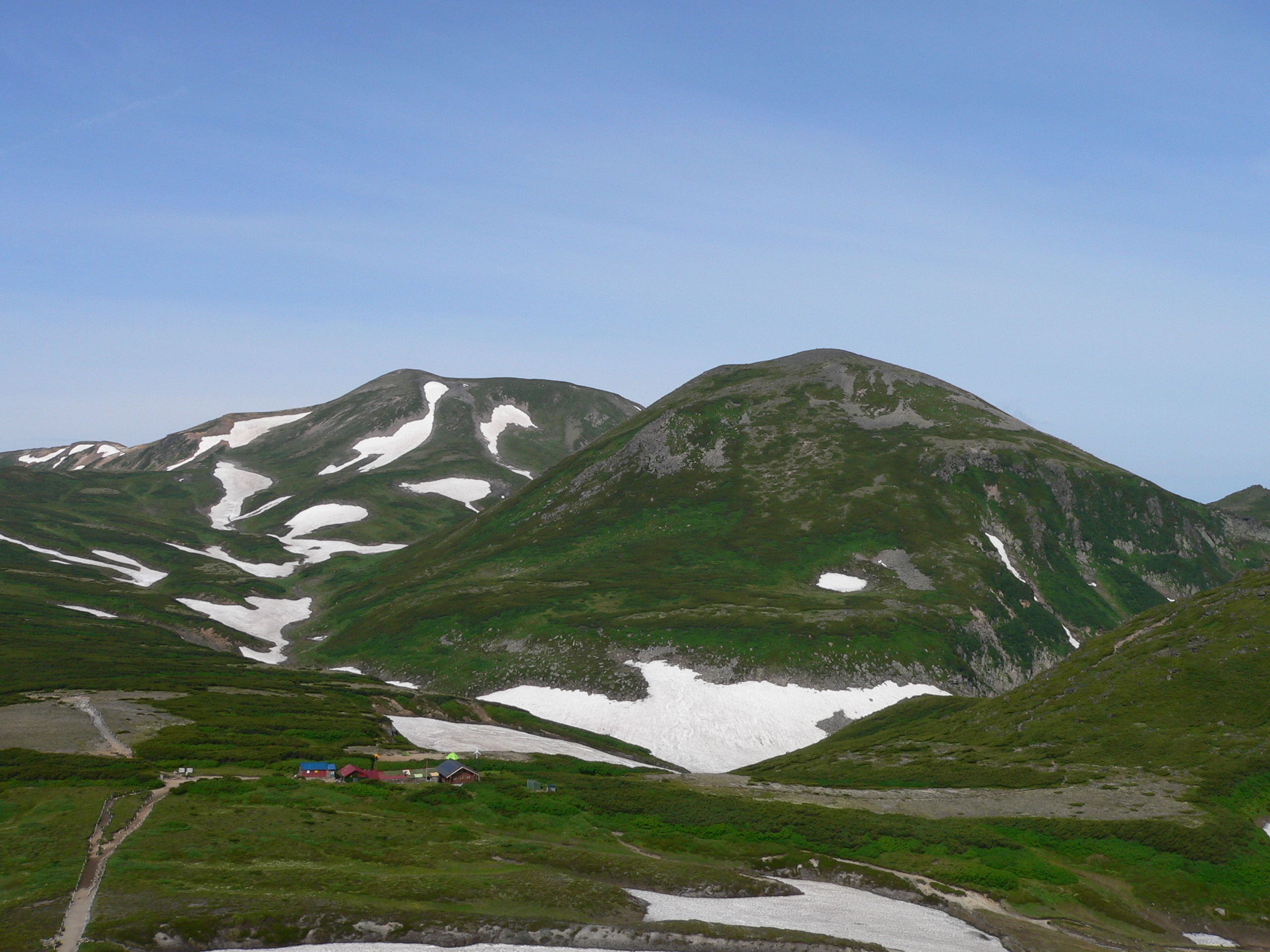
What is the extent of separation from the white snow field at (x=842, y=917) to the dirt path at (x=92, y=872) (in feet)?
71.3

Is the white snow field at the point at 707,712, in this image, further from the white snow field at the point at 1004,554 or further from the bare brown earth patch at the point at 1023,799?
the white snow field at the point at 1004,554

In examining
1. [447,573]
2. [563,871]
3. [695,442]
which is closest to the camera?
[563,871]

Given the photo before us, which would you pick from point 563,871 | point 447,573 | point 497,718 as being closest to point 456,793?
point 563,871

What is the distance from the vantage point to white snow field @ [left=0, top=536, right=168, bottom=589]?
186000 mm

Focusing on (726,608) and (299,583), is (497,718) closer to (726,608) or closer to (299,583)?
(726,608)

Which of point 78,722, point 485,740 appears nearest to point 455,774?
point 485,740

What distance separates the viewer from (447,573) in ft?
542

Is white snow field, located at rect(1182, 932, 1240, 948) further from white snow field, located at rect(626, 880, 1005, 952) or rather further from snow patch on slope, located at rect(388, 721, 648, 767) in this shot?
snow patch on slope, located at rect(388, 721, 648, 767)

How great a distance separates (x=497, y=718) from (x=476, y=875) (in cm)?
5702

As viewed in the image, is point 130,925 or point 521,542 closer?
point 130,925

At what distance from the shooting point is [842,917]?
42.3 meters

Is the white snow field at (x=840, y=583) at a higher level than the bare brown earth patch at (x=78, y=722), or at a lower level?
higher

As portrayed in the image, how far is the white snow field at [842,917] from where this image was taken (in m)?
39.3

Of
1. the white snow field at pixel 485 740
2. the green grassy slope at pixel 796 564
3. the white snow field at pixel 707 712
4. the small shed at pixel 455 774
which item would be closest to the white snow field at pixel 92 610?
the green grassy slope at pixel 796 564
